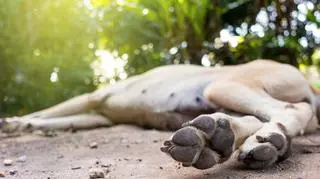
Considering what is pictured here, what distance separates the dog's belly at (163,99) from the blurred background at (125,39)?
34.7 inches

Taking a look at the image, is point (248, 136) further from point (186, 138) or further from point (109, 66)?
point (109, 66)

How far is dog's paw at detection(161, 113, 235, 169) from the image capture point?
1634mm

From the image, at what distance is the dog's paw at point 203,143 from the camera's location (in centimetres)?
163

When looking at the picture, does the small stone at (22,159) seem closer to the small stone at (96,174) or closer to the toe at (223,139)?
the small stone at (96,174)

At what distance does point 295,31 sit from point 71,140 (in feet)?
7.60

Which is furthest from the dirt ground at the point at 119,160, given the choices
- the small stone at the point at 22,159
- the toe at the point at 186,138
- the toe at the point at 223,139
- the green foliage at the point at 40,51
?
the green foliage at the point at 40,51

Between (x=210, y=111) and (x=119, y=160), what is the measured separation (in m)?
0.90

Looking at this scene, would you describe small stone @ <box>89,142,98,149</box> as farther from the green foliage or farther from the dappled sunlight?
the dappled sunlight

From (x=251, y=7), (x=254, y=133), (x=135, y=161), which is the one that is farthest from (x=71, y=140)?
(x=251, y=7)

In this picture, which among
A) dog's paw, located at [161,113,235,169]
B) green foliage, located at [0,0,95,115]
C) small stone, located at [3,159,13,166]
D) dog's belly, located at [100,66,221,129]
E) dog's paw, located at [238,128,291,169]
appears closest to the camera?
dog's paw, located at [161,113,235,169]

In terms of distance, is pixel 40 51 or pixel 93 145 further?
pixel 40 51

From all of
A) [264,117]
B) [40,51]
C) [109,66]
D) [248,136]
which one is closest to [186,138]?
[248,136]

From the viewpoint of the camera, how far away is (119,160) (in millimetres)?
2268

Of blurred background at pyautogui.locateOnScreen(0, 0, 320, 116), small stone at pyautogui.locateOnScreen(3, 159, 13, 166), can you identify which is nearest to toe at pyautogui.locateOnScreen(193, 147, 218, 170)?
small stone at pyautogui.locateOnScreen(3, 159, 13, 166)
